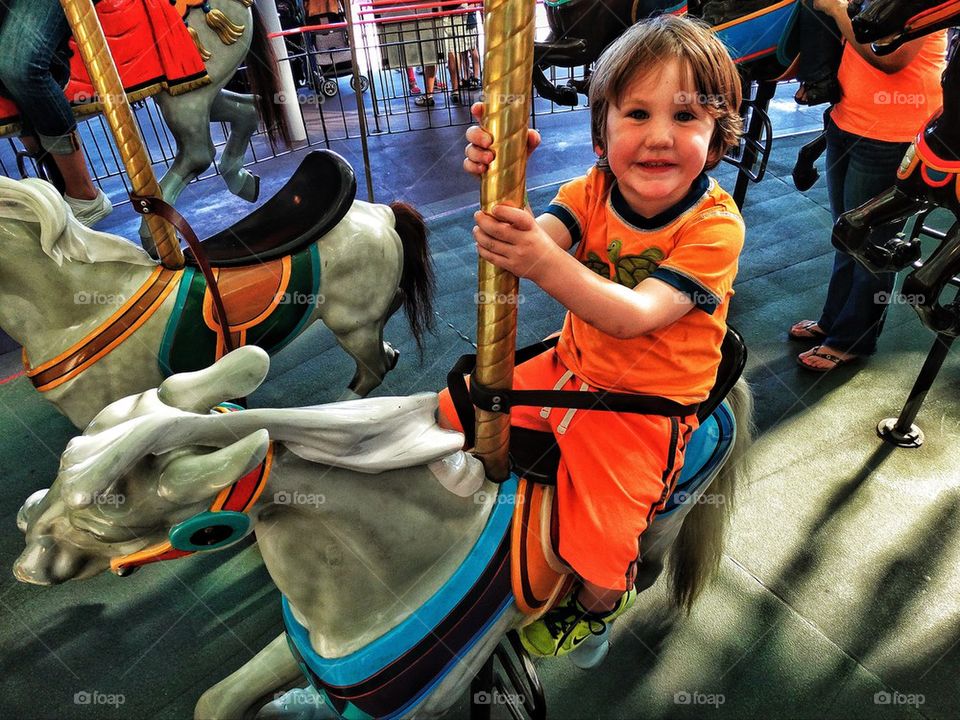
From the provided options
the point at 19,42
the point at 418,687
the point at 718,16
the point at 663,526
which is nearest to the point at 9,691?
the point at 418,687

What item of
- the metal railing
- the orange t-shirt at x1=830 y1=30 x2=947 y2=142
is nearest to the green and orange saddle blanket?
the orange t-shirt at x1=830 y1=30 x2=947 y2=142

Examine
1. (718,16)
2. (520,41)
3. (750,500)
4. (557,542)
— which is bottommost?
(750,500)

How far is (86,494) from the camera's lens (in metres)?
0.82

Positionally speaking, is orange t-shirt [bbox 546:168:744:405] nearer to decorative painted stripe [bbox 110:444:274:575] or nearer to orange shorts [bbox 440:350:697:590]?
orange shorts [bbox 440:350:697:590]

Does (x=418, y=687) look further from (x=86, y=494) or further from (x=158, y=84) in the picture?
(x=158, y=84)

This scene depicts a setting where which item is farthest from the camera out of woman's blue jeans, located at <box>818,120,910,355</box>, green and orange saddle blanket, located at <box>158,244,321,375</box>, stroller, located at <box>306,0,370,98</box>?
stroller, located at <box>306,0,370,98</box>

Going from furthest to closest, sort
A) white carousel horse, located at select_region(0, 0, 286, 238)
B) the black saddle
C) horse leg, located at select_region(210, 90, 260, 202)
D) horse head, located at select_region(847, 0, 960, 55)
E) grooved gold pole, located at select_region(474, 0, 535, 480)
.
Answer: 1. horse leg, located at select_region(210, 90, 260, 202)
2. white carousel horse, located at select_region(0, 0, 286, 238)
3. the black saddle
4. horse head, located at select_region(847, 0, 960, 55)
5. grooved gold pole, located at select_region(474, 0, 535, 480)

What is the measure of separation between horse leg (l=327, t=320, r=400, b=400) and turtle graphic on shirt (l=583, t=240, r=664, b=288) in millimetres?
1531

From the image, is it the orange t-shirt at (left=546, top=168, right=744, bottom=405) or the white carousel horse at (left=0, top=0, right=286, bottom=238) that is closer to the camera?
the orange t-shirt at (left=546, top=168, right=744, bottom=405)

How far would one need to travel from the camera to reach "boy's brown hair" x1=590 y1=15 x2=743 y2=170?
1031 mm

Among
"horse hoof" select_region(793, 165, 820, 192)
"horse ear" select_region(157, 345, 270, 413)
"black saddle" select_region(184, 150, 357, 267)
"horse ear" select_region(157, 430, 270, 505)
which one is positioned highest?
"horse ear" select_region(157, 345, 270, 413)

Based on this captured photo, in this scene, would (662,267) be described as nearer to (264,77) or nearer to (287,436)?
(287,436)

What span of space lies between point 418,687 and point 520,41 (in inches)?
40.9

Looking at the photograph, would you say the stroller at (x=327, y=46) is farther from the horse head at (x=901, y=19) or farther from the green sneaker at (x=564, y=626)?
the green sneaker at (x=564, y=626)
